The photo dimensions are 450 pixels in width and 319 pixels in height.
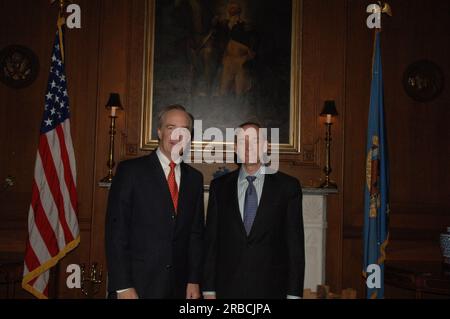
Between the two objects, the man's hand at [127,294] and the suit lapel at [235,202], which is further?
the suit lapel at [235,202]

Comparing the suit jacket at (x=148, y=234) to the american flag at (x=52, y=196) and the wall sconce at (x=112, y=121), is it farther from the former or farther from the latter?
the wall sconce at (x=112, y=121)

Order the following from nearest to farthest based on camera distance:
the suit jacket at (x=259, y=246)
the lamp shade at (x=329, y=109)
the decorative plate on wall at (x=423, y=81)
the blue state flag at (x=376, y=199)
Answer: the suit jacket at (x=259, y=246) < the blue state flag at (x=376, y=199) < the lamp shade at (x=329, y=109) < the decorative plate on wall at (x=423, y=81)

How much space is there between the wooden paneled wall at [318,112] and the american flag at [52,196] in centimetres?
69

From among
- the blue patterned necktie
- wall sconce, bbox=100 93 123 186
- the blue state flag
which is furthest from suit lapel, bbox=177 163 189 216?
the blue state flag

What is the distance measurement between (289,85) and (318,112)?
514mm

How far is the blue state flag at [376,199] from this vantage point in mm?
5059

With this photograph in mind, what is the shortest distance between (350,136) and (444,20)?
6.84 ft

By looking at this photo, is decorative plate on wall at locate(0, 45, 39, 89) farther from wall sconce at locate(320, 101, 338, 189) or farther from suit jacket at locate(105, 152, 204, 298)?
wall sconce at locate(320, 101, 338, 189)

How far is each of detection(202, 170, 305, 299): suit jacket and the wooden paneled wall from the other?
2.79 m

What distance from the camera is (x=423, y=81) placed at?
6312mm

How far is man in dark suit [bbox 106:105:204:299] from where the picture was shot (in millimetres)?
2910

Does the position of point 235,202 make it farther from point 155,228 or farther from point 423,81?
point 423,81

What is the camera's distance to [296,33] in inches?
240

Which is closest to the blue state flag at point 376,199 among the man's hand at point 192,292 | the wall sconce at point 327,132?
the wall sconce at point 327,132
